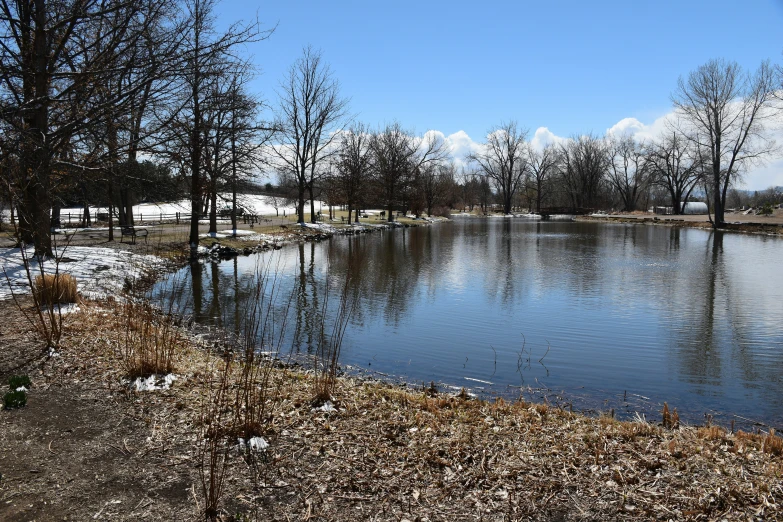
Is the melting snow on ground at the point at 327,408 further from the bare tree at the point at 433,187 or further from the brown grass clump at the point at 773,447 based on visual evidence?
the bare tree at the point at 433,187

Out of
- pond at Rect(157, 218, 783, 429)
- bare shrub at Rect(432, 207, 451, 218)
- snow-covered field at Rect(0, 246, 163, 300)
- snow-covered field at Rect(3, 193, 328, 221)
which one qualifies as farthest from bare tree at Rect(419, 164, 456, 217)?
snow-covered field at Rect(0, 246, 163, 300)

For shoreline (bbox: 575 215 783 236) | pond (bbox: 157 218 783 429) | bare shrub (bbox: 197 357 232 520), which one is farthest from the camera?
shoreline (bbox: 575 215 783 236)

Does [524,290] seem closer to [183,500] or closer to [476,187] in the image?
[183,500]

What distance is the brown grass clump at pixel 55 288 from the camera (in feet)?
28.3

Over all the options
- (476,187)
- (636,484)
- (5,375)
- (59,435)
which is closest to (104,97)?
(5,375)

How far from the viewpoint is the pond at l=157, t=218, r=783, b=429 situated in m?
7.95

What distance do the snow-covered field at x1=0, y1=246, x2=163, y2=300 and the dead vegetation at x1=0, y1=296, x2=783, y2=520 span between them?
653 centimetres

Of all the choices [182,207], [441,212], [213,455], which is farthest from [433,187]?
[213,455]

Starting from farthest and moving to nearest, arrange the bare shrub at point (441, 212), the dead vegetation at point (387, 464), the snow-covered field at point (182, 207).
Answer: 1. the bare shrub at point (441, 212)
2. the snow-covered field at point (182, 207)
3. the dead vegetation at point (387, 464)

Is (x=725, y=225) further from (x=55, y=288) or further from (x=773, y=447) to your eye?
Result: (x=55, y=288)

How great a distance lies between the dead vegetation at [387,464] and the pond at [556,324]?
5.27ft

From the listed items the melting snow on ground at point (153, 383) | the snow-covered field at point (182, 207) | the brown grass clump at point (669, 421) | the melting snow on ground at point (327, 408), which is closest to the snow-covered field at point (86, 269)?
the snow-covered field at point (182, 207)

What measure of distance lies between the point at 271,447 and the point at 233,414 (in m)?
0.55

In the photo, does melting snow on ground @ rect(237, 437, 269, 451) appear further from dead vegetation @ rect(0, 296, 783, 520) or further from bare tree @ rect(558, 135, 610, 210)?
bare tree @ rect(558, 135, 610, 210)
